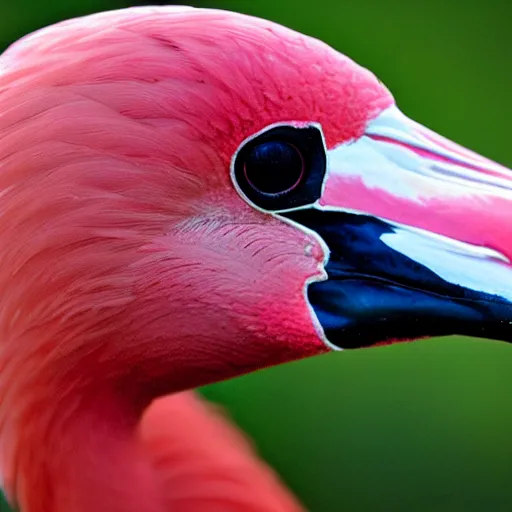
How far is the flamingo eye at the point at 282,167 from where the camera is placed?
1.20m

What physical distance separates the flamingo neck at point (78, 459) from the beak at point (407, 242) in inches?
13.5

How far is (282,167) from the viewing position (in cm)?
122

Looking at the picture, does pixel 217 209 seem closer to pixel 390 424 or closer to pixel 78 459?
pixel 78 459

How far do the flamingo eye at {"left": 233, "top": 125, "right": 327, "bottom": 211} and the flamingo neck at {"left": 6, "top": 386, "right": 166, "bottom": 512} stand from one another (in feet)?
1.19

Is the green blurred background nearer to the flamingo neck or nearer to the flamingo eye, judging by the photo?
the flamingo neck

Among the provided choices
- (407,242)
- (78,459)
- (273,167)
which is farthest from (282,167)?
(78,459)

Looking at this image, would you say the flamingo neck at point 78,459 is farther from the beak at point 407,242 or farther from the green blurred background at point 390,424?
the green blurred background at point 390,424

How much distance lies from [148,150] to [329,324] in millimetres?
346

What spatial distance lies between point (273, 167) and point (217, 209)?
97 millimetres

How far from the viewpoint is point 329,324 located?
1.22 m

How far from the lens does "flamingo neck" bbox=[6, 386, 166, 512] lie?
48.1 inches

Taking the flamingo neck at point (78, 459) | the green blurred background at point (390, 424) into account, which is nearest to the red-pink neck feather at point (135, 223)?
the flamingo neck at point (78, 459)

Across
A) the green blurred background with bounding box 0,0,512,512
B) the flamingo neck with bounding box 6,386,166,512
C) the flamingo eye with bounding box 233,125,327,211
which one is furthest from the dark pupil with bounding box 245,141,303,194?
the green blurred background with bounding box 0,0,512,512

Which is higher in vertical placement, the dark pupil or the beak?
the dark pupil
